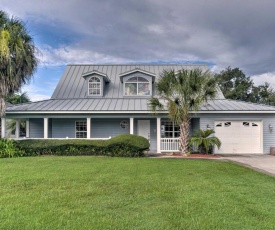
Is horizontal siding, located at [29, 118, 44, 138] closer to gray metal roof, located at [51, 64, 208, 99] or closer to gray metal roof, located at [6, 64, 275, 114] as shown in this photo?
gray metal roof, located at [6, 64, 275, 114]

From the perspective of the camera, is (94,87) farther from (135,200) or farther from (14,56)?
(135,200)

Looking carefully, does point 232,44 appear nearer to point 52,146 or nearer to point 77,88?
point 77,88

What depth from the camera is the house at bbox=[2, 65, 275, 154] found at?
1522cm

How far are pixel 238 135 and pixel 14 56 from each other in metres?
14.6

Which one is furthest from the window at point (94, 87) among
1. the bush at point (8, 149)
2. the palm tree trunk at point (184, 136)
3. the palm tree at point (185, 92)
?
the palm tree trunk at point (184, 136)

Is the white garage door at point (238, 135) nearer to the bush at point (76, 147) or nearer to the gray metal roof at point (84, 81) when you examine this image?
the bush at point (76, 147)

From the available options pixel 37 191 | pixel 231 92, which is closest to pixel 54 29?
pixel 37 191

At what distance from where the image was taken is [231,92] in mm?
31844

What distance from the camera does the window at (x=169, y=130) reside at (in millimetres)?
16594

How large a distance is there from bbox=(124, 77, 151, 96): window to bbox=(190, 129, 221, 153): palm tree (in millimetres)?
5588

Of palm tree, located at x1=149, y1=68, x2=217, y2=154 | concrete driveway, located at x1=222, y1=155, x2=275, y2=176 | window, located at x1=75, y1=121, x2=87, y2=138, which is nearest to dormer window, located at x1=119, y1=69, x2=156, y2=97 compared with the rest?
window, located at x1=75, y1=121, x2=87, y2=138

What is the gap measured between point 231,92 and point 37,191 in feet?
100

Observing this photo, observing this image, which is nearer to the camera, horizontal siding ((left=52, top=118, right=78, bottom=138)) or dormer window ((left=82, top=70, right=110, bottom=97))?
horizontal siding ((left=52, top=118, right=78, bottom=138))

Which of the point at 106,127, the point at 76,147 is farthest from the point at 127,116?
the point at 76,147
